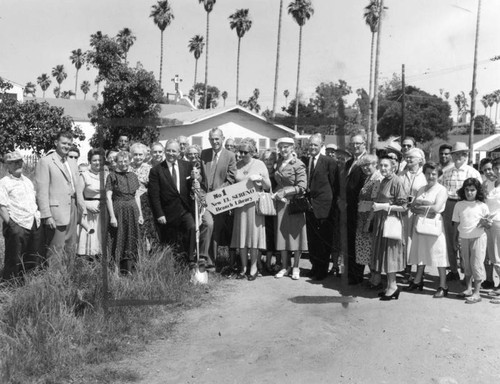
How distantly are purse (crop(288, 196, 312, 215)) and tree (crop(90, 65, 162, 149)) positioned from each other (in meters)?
2.15

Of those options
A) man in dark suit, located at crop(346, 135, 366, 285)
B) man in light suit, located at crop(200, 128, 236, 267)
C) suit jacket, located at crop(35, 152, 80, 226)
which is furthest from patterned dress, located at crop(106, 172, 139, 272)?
man in dark suit, located at crop(346, 135, 366, 285)

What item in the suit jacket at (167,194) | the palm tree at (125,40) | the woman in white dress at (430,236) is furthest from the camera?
the palm tree at (125,40)

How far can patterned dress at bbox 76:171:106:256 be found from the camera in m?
7.45

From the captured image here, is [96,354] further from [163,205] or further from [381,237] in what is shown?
[381,237]

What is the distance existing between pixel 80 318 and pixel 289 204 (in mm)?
3243

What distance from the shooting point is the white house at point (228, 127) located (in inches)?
395

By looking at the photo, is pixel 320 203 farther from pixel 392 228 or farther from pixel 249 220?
pixel 392 228

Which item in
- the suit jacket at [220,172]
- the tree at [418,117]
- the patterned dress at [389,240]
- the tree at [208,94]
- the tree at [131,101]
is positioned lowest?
the patterned dress at [389,240]

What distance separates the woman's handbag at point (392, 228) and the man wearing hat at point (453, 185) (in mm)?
1270

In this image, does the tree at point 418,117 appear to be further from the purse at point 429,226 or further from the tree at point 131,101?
the purse at point 429,226

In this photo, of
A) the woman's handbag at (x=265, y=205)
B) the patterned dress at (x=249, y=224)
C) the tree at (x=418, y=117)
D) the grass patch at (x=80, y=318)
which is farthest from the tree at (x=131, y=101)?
the tree at (x=418, y=117)

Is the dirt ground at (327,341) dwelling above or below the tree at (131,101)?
below

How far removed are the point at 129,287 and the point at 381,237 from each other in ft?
9.80

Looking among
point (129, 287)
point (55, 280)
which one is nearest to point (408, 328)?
point (129, 287)
